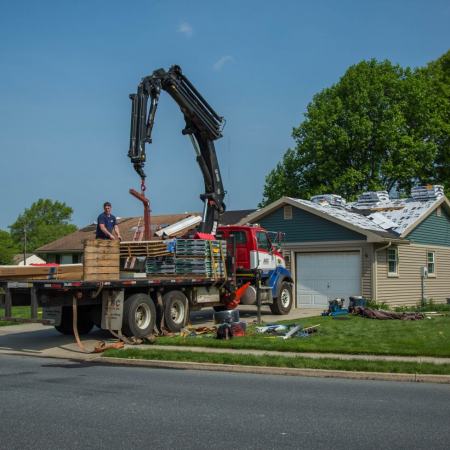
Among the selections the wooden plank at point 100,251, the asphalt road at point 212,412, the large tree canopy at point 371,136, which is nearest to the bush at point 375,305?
the wooden plank at point 100,251

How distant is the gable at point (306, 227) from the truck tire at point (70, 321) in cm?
1071

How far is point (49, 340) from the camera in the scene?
15445mm

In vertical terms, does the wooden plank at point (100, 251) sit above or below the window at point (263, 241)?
below

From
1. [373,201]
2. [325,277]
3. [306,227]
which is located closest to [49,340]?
[325,277]

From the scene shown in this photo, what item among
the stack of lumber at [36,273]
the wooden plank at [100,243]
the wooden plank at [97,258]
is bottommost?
the stack of lumber at [36,273]

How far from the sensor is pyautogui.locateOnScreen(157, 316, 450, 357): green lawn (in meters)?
12.4

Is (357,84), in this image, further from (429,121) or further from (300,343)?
(300,343)

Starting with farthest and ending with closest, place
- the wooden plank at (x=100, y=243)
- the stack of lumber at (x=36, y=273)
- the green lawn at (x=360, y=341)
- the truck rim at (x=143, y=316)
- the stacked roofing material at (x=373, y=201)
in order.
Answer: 1. the stacked roofing material at (x=373, y=201)
2. the truck rim at (x=143, y=316)
3. the stack of lumber at (x=36, y=273)
4. the wooden plank at (x=100, y=243)
5. the green lawn at (x=360, y=341)

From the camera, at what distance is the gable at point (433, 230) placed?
2656 centimetres

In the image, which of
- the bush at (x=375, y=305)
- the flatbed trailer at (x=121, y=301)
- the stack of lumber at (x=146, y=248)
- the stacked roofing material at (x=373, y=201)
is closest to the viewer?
the flatbed trailer at (x=121, y=301)

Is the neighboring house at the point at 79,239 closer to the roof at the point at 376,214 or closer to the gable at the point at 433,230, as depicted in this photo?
the roof at the point at 376,214

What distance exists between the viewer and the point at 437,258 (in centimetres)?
2806

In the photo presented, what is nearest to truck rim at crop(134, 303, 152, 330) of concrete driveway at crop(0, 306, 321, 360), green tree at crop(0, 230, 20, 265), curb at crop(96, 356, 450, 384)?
concrete driveway at crop(0, 306, 321, 360)

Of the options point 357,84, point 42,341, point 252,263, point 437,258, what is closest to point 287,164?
point 357,84
